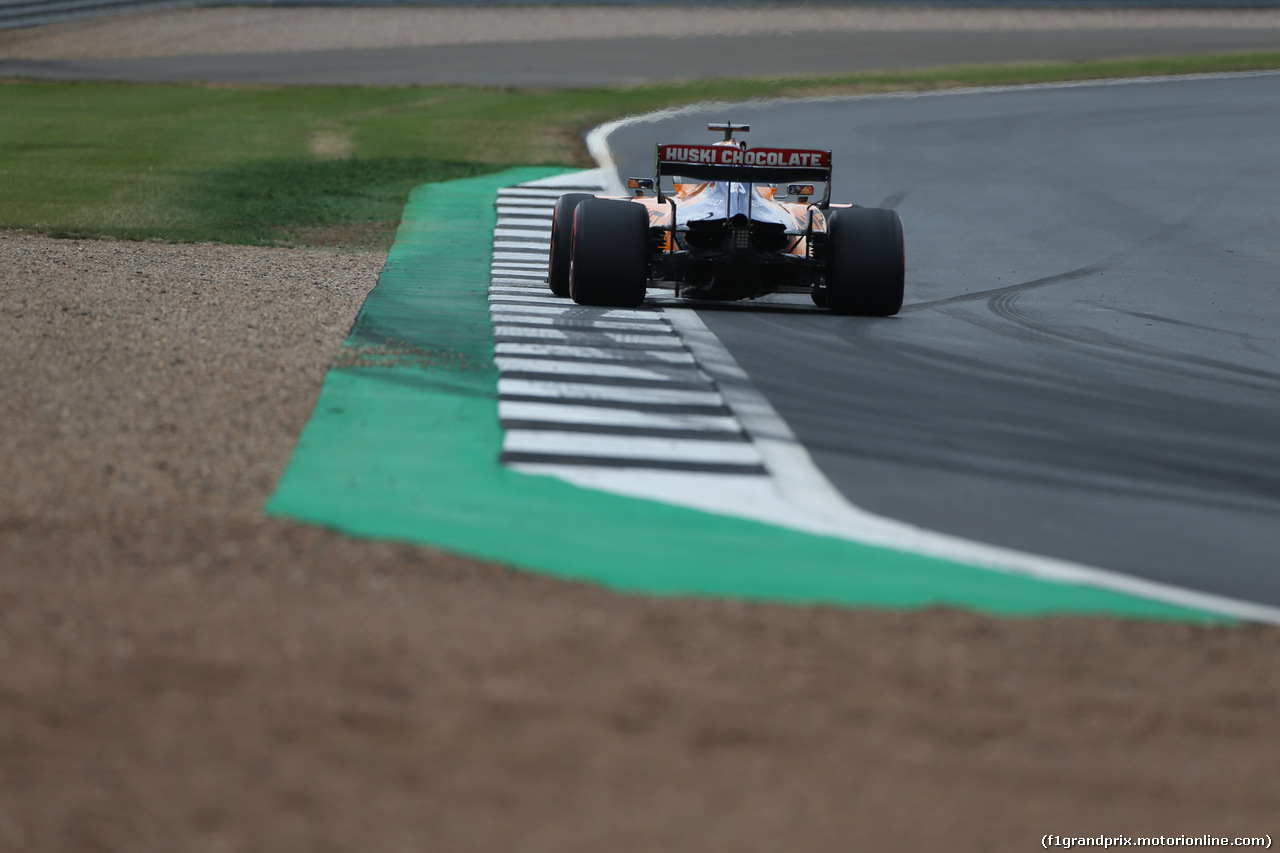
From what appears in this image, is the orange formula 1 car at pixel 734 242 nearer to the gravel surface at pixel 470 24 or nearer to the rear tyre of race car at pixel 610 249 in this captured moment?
the rear tyre of race car at pixel 610 249

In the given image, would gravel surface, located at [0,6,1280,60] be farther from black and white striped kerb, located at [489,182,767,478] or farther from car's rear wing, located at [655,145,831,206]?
black and white striped kerb, located at [489,182,767,478]

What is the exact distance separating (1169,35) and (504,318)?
3192cm

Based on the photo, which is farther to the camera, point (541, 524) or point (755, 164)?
point (755, 164)

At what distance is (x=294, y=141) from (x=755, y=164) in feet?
45.4

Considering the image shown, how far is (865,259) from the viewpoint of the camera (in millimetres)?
11062

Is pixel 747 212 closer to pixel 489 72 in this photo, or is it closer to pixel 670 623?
pixel 670 623

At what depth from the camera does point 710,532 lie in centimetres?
576

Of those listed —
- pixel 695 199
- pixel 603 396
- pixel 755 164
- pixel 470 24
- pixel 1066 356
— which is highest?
pixel 470 24

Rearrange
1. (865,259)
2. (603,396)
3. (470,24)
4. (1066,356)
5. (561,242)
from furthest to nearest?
(470,24) < (561,242) < (865,259) < (1066,356) < (603,396)

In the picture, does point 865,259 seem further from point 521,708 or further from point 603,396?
point 521,708

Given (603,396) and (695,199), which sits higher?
(695,199)

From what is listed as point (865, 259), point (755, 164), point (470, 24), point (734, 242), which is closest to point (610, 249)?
point (734, 242)

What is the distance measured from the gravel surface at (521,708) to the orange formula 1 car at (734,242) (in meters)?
5.35

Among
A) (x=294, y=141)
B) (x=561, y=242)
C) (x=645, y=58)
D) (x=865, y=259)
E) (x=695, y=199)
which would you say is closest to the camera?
(x=865, y=259)
